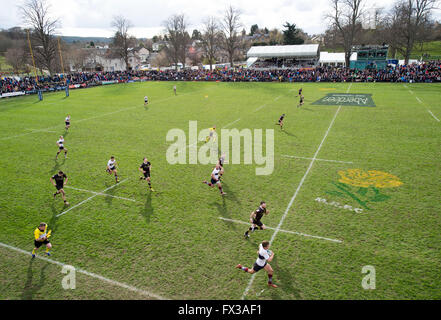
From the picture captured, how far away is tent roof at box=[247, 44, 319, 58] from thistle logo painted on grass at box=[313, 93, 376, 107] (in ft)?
129

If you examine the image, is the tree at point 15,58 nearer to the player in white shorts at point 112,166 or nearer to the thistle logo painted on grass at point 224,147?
the thistle logo painted on grass at point 224,147

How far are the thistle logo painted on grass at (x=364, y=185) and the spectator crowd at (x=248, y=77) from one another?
4515cm

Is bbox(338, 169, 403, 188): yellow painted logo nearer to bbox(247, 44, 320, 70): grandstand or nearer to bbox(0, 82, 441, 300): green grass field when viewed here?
bbox(0, 82, 441, 300): green grass field

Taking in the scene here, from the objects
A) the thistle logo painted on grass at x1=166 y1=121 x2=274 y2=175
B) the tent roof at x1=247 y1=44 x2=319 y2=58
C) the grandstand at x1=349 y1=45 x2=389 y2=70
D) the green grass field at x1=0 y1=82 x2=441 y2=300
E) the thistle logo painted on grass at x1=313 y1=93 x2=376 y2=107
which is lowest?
the green grass field at x1=0 y1=82 x2=441 y2=300

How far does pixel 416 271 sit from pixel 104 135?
22.9m

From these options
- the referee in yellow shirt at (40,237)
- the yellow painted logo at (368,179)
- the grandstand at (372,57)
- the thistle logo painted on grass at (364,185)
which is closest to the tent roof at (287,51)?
the grandstand at (372,57)

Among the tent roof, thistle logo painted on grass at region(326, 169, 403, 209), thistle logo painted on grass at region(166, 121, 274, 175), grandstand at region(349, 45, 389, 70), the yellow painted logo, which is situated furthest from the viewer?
the tent roof

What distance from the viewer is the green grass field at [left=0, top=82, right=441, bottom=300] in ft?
27.0

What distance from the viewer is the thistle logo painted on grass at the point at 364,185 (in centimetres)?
1259

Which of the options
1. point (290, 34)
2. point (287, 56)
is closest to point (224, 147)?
point (287, 56)

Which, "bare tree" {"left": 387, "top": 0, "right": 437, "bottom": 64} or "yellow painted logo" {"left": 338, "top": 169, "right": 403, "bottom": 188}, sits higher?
"bare tree" {"left": 387, "top": 0, "right": 437, "bottom": 64}

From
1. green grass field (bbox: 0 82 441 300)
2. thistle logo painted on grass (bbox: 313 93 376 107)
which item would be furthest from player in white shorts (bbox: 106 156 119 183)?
thistle logo painted on grass (bbox: 313 93 376 107)

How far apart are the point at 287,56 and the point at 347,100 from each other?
46.3m
